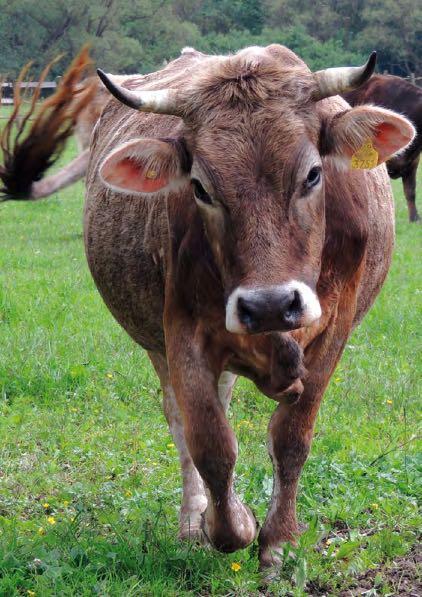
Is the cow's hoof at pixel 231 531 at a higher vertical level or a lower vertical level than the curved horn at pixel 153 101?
lower

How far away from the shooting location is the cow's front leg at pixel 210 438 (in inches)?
166

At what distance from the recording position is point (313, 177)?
12.9 feet

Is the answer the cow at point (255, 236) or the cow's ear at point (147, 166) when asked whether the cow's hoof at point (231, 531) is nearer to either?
the cow at point (255, 236)

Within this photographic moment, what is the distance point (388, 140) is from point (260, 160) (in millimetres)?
759

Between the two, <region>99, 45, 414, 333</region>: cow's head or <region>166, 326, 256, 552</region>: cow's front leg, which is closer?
<region>99, 45, 414, 333</region>: cow's head

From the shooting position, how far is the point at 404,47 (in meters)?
58.6

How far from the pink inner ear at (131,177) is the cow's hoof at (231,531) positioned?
53.1 inches

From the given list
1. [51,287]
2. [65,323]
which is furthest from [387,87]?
[65,323]

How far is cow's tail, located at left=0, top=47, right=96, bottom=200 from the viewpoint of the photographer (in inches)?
233

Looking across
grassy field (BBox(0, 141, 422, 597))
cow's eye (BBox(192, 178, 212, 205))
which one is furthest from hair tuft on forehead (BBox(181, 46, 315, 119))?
grassy field (BBox(0, 141, 422, 597))

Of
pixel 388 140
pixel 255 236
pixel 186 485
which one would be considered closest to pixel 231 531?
pixel 186 485

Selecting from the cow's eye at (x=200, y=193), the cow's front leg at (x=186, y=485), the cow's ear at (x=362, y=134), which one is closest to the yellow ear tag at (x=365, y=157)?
the cow's ear at (x=362, y=134)

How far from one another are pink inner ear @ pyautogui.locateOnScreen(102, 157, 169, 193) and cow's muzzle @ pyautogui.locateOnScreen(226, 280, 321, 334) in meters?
0.80

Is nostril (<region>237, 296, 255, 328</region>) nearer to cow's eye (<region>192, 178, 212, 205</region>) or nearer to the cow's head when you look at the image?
the cow's head
